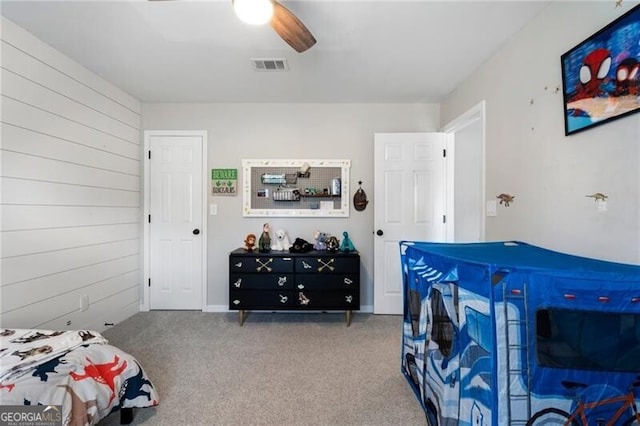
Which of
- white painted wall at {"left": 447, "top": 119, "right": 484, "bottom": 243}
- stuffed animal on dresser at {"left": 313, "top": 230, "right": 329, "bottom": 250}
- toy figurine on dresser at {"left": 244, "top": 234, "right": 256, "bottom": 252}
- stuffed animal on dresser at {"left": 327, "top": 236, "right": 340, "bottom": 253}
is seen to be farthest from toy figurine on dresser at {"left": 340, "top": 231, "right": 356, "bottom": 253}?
white painted wall at {"left": 447, "top": 119, "right": 484, "bottom": 243}

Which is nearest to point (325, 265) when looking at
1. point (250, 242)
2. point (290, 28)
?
point (250, 242)

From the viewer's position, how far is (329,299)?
8.80 ft

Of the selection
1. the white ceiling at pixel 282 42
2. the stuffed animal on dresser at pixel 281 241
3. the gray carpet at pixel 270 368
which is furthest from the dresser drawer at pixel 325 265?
the white ceiling at pixel 282 42

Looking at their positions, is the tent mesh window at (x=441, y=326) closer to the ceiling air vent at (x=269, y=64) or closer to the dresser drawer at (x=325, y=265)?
the dresser drawer at (x=325, y=265)

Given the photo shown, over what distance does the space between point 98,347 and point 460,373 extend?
1.86 metres

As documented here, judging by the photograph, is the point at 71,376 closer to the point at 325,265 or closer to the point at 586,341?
the point at 325,265

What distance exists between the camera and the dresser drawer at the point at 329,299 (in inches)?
105

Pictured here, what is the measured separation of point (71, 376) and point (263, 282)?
156cm

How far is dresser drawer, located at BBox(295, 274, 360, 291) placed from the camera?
8.80 ft

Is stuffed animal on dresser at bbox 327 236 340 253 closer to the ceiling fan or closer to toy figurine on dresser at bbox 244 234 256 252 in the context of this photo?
toy figurine on dresser at bbox 244 234 256 252

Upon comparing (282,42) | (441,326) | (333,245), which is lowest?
(441,326)

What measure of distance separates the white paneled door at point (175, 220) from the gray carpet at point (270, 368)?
10.0 inches

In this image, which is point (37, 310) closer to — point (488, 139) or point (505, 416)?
point (505, 416)

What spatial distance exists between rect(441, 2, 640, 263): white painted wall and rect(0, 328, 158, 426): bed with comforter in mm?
2541
